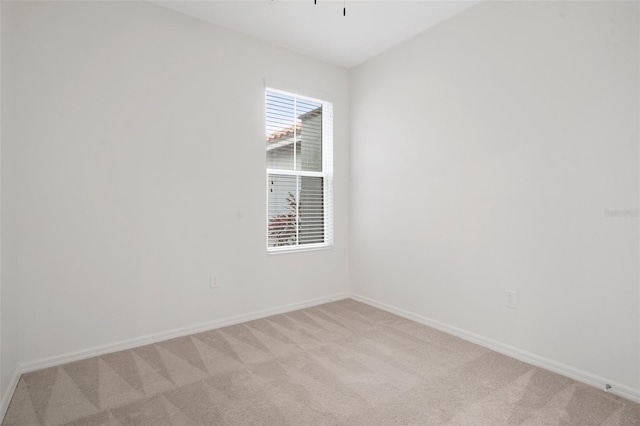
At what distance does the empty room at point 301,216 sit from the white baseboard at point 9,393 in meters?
0.02

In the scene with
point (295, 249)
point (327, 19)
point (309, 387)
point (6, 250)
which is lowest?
point (309, 387)

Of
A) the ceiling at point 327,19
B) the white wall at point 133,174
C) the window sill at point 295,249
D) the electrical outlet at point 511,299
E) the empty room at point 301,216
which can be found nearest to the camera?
the empty room at point 301,216

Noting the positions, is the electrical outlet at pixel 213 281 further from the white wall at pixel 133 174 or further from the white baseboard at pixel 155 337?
the white baseboard at pixel 155 337

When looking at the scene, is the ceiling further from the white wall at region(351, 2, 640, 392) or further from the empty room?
the white wall at region(351, 2, 640, 392)

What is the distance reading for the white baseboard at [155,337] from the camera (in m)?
2.26

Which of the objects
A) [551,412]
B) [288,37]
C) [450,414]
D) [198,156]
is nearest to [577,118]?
[551,412]

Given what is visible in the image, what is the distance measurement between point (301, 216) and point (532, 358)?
2.36 meters

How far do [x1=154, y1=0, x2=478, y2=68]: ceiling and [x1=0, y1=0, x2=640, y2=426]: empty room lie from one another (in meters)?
0.02

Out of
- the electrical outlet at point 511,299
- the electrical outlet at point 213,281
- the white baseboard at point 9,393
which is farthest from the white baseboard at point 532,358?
the white baseboard at point 9,393

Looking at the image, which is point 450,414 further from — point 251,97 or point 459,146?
point 251,97

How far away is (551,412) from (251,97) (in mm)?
3190

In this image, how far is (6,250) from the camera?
194cm

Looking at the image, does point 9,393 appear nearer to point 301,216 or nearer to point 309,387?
point 309,387

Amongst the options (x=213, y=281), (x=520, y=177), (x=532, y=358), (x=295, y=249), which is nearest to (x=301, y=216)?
(x=295, y=249)
